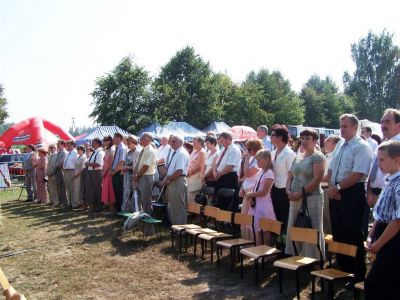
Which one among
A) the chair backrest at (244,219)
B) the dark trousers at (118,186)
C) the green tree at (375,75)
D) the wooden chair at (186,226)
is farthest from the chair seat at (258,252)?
the green tree at (375,75)

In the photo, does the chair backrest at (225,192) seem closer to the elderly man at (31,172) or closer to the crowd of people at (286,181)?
the crowd of people at (286,181)

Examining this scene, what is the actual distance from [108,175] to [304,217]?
20.4 ft

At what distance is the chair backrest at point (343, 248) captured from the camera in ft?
14.3

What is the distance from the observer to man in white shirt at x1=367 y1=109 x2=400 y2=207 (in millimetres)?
4598

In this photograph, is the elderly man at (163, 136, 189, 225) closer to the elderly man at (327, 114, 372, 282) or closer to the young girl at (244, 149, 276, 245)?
the young girl at (244, 149, 276, 245)

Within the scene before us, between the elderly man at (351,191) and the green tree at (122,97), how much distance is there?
3052 centimetres

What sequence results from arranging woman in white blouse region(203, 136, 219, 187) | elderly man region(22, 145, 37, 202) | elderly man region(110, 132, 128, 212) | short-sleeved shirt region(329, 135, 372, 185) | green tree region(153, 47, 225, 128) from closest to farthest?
short-sleeved shirt region(329, 135, 372, 185) < woman in white blouse region(203, 136, 219, 187) < elderly man region(110, 132, 128, 212) < elderly man region(22, 145, 37, 202) < green tree region(153, 47, 225, 128)

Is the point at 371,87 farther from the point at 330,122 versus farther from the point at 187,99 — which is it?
the point at 187,99

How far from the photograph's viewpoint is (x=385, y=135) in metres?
4.77

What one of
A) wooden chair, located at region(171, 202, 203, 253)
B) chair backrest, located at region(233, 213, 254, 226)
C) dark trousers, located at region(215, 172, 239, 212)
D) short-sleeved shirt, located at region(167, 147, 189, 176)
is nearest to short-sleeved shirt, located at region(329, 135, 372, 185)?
chair backrest, located at region(233, 213, 254, 226)

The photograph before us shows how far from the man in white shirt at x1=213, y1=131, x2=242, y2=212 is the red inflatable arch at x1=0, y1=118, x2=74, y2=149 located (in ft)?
44.4

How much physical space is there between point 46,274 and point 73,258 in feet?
2.62


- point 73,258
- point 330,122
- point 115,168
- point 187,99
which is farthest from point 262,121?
point 73,258

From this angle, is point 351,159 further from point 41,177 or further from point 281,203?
point 41,177
